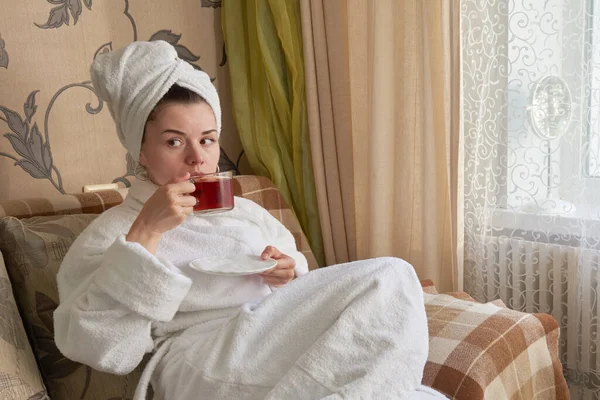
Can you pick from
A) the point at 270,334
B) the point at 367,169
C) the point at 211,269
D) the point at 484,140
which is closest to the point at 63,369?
the point at 211,269

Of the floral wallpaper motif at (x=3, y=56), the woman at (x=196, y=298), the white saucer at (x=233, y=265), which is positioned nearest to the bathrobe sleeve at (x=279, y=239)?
the woman at (x=196, y=298)

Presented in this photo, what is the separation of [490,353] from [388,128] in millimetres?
948

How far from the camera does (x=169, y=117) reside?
4.72 ft

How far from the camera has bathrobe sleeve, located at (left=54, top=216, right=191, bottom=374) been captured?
121cm

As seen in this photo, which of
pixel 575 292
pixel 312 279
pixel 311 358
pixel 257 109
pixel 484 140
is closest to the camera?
pixel 311 358

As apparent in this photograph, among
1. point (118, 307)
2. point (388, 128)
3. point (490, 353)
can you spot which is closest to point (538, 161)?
Answer: point (388, 128)

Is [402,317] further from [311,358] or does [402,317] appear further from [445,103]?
[445,103]

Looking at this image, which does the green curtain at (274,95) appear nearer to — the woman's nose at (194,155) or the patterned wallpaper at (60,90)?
the patterned wallpaper at (60,90)

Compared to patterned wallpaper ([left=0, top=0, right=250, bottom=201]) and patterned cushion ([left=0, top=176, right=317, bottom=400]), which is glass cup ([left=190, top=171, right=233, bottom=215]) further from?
patterned wallpaper ([left=0, top=0, right=250, bottom=201])

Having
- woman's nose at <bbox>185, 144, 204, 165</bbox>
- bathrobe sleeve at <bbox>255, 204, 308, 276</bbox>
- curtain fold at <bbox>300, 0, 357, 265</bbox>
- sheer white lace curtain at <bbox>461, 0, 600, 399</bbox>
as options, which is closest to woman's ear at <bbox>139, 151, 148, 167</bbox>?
woman's nose at <bbox>185, 144, 204, 165</bbox>

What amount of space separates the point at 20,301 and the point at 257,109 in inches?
48.9

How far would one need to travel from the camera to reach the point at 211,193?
1301mm

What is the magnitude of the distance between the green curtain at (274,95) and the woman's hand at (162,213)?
1.10m

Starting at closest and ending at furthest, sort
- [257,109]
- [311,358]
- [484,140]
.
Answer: [311,358] < [484,140] < [257,109]
